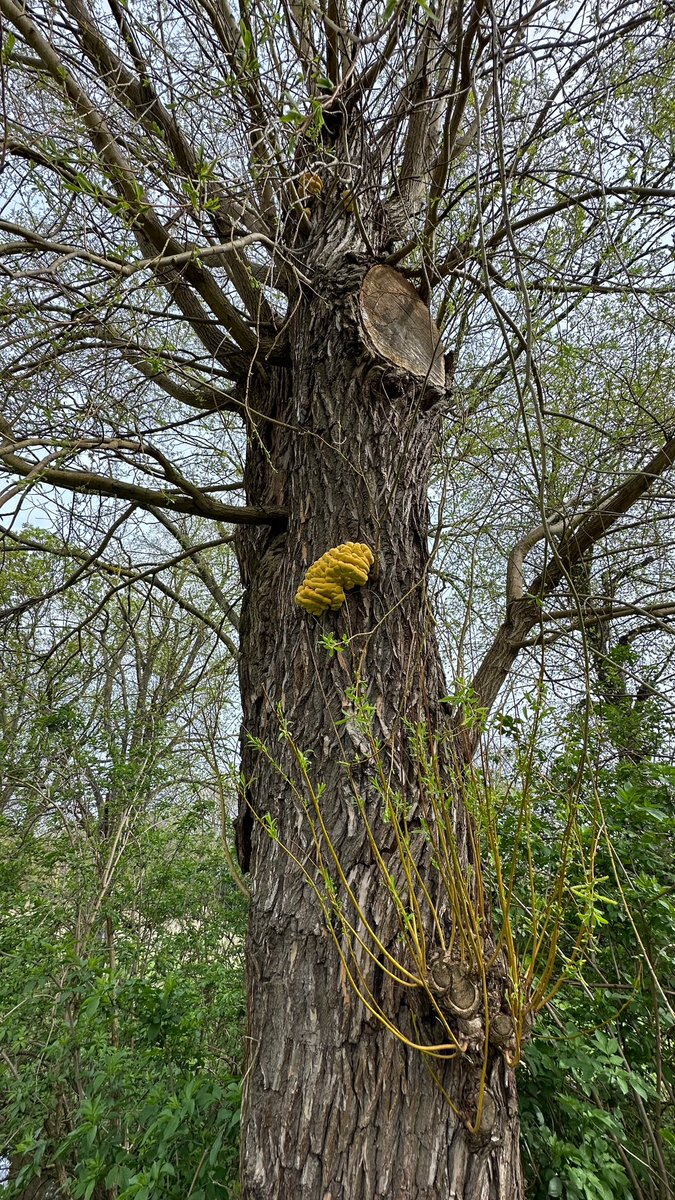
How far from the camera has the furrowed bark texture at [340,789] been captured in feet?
3.51

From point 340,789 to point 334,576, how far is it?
588 millimetres

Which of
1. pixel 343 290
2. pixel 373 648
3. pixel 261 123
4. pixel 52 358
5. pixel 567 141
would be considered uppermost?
pixel 567 141

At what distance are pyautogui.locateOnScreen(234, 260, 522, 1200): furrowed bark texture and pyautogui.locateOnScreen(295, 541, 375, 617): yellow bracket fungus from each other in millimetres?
61

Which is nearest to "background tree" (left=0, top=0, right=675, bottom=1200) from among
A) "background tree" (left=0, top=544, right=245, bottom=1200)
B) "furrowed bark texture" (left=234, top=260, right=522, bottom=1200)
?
"furrowed bark texture" (left=234, top=260, right=522, bottom=1200)

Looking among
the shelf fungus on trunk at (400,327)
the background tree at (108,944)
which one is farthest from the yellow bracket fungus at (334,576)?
the shelf fungus on trunk at (400,327)

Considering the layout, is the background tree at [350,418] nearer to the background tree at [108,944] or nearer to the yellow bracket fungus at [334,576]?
the yellow bracket fungus at [334,576]

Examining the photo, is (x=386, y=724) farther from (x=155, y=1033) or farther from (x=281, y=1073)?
(x=155, y=1033)

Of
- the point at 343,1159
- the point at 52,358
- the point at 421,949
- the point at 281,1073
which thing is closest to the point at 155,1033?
the point at 281,1073

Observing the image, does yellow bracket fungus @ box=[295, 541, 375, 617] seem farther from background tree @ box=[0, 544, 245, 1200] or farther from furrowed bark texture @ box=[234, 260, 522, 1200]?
background tree @ box=[0, 544, 245, 1200]

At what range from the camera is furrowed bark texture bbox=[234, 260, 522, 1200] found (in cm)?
107

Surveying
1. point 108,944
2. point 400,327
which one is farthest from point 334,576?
point 108,944

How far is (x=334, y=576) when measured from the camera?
5.31ft

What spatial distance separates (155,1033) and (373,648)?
4.89ft

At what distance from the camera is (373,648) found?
1607 millimetres
